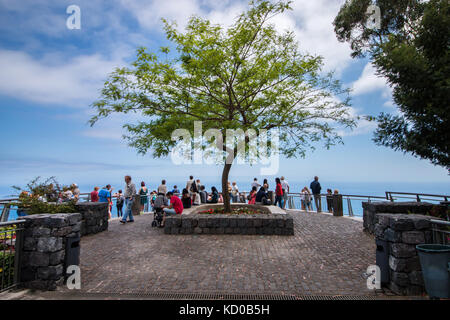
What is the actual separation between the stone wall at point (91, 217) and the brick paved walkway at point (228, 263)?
1.39 ft

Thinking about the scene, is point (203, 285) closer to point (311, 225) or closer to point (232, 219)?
point (232, 219)

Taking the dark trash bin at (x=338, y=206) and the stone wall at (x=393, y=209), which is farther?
the dark trash bin at (x=338, y=206)

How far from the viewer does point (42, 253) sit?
14.7 ft

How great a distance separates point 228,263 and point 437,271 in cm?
396

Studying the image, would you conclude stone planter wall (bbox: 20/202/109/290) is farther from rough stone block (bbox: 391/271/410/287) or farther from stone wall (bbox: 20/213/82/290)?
rough stone block (bbox: 391/271/410/287)

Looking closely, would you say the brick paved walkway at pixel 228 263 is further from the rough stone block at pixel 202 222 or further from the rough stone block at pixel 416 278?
the rough stone block at pixel 416 278

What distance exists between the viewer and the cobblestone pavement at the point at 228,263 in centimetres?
448

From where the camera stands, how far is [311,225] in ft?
35.1

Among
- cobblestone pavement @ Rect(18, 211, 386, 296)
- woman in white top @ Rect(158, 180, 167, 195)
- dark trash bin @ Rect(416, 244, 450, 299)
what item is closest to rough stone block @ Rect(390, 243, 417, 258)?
dark trash bin @ Rect(416, 244, 450, 299)

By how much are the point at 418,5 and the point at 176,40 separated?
15759mm

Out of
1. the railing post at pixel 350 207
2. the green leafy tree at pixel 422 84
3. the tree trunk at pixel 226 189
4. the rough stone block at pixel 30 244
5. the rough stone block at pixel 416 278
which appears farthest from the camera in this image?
the railing post at pixel 350 207

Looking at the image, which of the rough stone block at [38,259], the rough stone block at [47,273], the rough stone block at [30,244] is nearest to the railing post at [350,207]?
the rough stone block at [47,273]

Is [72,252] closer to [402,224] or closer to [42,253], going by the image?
[42,253]

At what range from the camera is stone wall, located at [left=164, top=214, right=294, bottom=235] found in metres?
8.87
